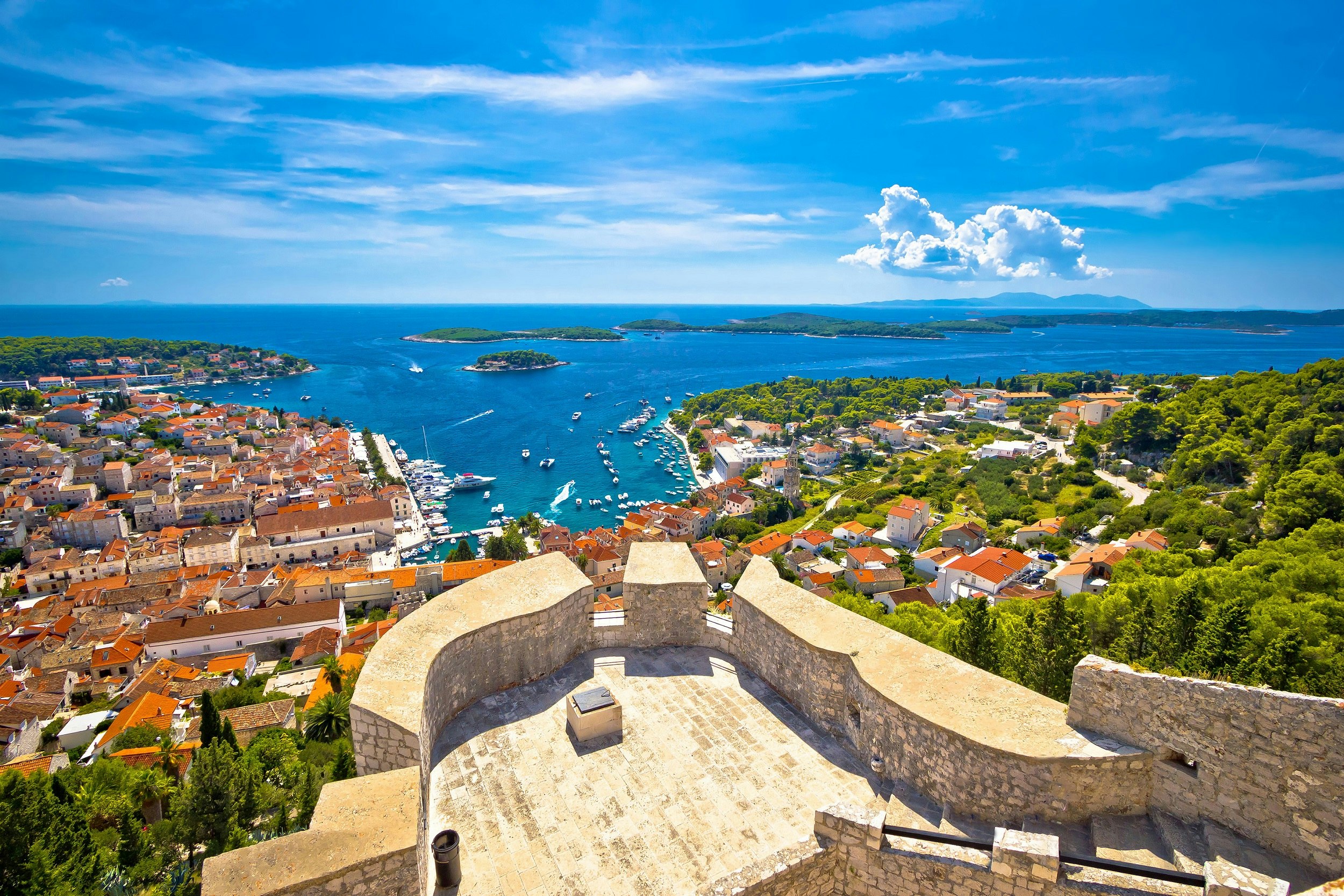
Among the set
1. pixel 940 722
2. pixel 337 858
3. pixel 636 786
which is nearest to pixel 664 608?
pixel 636 786

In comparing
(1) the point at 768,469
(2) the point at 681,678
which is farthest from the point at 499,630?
(1) the point at 768,469

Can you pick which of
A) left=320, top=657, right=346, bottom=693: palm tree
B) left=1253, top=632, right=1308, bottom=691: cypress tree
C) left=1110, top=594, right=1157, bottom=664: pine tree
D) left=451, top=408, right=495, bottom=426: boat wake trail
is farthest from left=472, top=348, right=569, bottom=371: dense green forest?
left=1253, top=632, right=1308, bottom=691: cypress tree

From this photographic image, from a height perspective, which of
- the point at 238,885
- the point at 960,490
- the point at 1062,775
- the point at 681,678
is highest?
the point at 1062,775

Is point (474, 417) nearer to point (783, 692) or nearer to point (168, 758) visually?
point (168, 758)

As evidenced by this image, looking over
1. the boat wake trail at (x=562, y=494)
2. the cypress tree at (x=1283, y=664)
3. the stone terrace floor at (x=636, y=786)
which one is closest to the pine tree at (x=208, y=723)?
the stone terrace floor at (x=636, y=786)

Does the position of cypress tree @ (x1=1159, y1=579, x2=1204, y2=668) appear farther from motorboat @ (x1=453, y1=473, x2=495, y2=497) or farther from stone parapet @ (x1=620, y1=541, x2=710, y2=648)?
motorboat @ (x1=453, y1=473, x2=495, y2=497)

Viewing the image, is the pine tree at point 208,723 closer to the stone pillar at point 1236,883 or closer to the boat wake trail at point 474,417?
the stone pillar at point 1236,883

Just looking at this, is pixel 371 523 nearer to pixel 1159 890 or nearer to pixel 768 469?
pixel 768 469

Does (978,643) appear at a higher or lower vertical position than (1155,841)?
lower
